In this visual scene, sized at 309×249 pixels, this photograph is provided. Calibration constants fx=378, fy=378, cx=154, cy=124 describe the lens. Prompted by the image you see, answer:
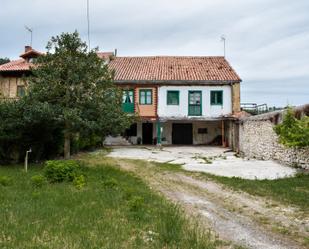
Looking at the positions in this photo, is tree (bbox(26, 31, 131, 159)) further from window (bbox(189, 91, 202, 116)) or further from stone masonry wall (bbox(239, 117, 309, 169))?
window (bbox(189, 91, 202, 116))

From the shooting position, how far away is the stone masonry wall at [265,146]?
1620cm

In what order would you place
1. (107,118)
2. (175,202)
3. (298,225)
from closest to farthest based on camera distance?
1. (298,225)
2. (175,202)
3. (107,118)

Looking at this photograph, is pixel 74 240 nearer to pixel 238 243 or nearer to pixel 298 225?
pixel 238 243

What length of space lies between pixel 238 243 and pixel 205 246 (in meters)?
0.88

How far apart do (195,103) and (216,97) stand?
5.34 feet

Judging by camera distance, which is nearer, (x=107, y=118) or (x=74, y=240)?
(x=74, y=240)

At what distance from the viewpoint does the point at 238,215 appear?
8.39 meters

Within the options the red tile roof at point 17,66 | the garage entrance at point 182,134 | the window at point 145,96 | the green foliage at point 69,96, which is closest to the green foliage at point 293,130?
the green foliage at point 69,96

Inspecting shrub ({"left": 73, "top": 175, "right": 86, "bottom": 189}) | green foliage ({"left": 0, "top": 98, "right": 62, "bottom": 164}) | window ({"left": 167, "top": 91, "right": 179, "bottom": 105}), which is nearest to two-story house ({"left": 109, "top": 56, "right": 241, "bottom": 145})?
window ({"left": 167, "top": 91, "right": 179, "bottom": 105})

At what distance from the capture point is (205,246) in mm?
5703

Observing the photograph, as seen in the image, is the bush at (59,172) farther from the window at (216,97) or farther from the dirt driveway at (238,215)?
the window at (216,97)

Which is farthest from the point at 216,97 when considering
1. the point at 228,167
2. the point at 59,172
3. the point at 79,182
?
the point at 79,182

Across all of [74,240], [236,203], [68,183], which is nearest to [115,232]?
[74,240]

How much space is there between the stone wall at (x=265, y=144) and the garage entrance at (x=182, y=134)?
21.9ft
